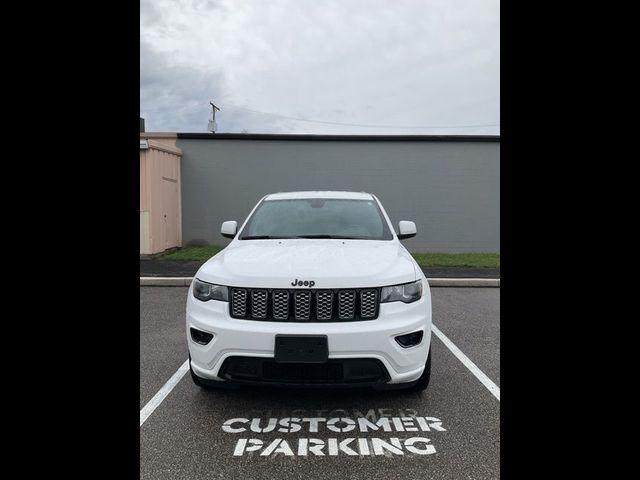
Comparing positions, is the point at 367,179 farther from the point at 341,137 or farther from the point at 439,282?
the point at 439,282

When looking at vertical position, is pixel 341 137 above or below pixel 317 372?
above

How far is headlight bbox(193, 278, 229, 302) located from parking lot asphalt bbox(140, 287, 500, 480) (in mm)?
904

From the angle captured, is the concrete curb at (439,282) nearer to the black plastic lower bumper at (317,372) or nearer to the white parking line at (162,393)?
the white parking line at (162,393)

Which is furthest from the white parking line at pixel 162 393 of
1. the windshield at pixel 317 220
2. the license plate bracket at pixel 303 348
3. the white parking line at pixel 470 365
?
the white parking line at pixel 470 365

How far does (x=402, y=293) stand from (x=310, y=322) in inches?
27.8

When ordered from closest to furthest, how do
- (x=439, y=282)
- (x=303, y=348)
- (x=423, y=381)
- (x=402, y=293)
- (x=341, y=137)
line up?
1. (x=303, y=348)
2. (x=402, y=293)
3. (x=423, y=381)
4. (x=439, y=282)
5. (x=341, y=137)

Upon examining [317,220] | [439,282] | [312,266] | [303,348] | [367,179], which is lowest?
[439,282]

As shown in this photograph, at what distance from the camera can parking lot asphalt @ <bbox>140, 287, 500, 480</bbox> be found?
2.61m

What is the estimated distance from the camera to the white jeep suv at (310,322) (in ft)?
9.61

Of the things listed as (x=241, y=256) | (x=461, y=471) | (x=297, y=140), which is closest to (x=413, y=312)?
(x=461, y=471)

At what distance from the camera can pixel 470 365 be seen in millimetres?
4332

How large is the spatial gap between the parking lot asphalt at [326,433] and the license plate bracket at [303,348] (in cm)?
54

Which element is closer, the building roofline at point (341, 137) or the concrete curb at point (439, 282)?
the concrete curb at point (439, 282)

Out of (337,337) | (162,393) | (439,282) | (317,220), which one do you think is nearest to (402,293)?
(337,337)
